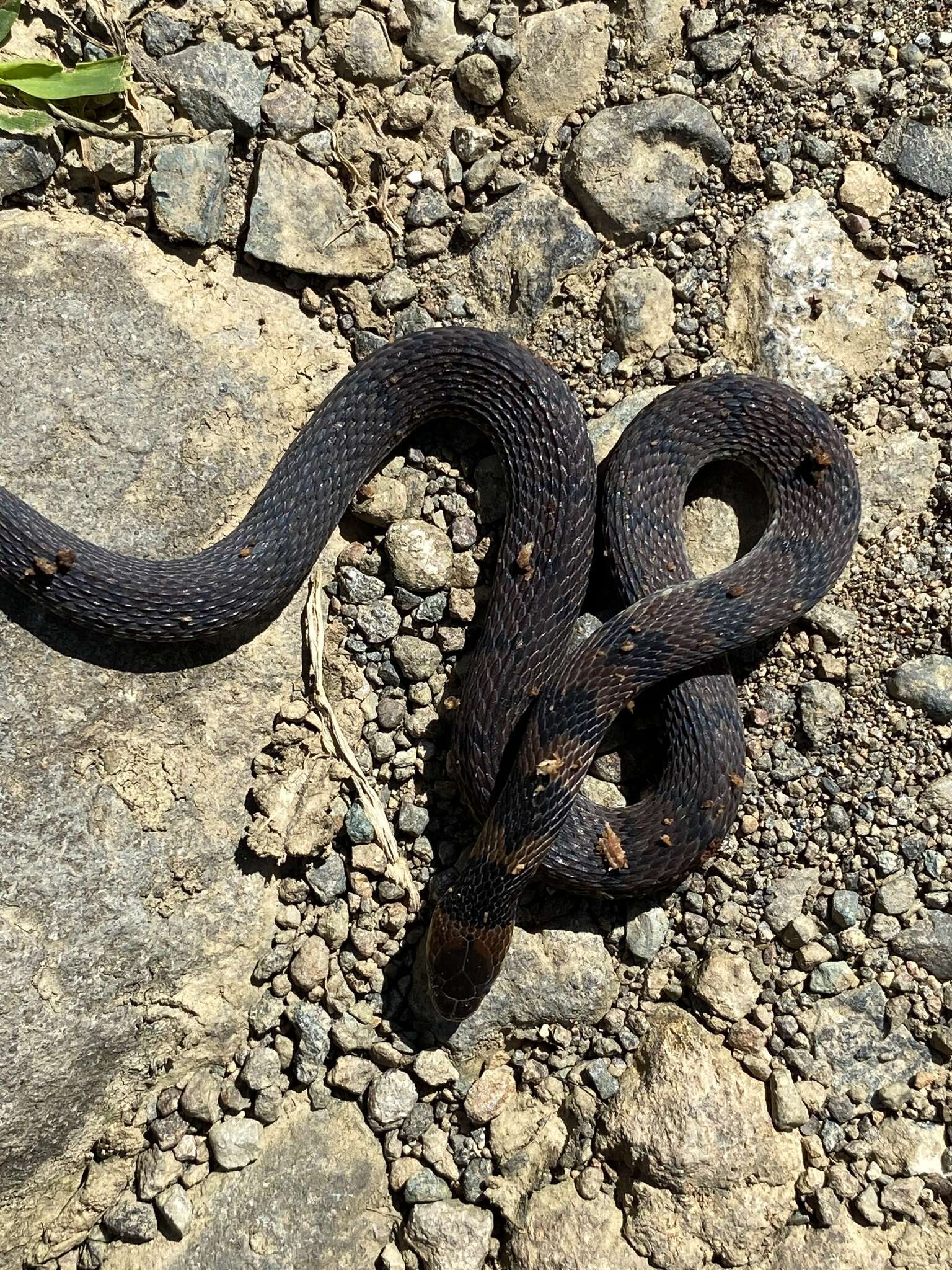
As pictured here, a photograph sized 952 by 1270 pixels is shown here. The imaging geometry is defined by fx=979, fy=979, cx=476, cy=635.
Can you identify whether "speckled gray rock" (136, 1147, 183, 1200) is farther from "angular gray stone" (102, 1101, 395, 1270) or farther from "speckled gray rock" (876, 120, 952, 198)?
"speckled gray rock" (876, 120, 952, 198)

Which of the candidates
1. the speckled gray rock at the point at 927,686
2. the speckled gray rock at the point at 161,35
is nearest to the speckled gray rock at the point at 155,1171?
the speckled gray rock at the point at 927,686

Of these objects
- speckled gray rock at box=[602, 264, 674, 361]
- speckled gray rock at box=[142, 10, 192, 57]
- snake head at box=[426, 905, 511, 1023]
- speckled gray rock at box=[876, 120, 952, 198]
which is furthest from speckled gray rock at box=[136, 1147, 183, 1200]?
speckled gray rock at box=[876, 120, 952, 198]

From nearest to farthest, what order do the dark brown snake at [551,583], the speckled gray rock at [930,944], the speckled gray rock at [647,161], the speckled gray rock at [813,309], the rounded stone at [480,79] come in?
the dark brown snake at [551,583], the speckled gray rock at [930,944], the speckled gray rock at [813,309], the speckled gray rock at [647,161], the rounded stone at [480,79]

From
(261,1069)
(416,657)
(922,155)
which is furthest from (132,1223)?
(922,155)

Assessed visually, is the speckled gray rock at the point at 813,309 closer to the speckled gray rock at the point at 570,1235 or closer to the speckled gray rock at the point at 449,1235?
the speckled gray rock at the point at 570,1235

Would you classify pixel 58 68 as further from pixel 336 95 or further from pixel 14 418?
pixel 14 418

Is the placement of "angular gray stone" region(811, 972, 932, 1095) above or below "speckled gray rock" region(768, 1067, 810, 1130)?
above
